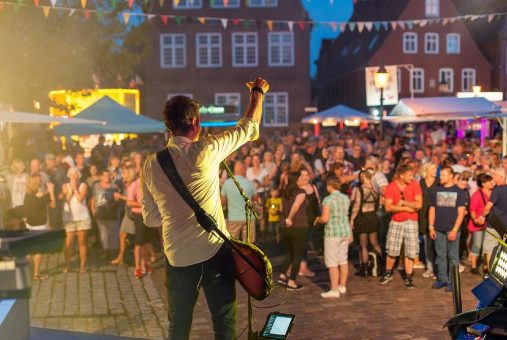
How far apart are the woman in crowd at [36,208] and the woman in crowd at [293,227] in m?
3.74

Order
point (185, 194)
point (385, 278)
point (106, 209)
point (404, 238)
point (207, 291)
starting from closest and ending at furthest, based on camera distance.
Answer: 1. point (185, 194)
2. point (207, 291)
3. point (404, 238)
4. point (385, 278)
5. point (106, 209)

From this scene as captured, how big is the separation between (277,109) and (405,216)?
3172 centimetres

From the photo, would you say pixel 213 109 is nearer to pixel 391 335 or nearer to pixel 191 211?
pixel 391 335

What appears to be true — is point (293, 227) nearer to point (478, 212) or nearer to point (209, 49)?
point (478, 212)

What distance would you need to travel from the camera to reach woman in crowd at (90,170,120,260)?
11.4 meters

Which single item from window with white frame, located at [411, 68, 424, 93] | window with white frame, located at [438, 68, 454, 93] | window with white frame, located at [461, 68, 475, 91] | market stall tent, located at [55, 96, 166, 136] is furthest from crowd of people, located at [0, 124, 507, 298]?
window with white frame, located at [461, 68, 475, 91]

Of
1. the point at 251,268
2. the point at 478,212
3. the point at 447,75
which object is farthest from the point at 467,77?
the point at 251,268

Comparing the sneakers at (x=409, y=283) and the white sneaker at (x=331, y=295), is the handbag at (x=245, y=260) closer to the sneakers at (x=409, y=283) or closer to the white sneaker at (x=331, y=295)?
the white sneaker at (x=331, y=295)

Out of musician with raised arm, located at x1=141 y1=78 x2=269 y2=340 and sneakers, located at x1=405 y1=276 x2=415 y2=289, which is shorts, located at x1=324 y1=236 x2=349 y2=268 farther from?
musician with raised arm, located at x1=141 y1=78 x2=269 y2=340

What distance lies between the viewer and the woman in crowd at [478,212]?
1023cm

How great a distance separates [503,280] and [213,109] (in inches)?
1001

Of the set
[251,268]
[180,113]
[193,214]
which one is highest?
[180,113]

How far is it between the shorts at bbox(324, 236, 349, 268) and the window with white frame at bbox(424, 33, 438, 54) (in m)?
43.7

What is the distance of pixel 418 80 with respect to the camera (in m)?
50.0
